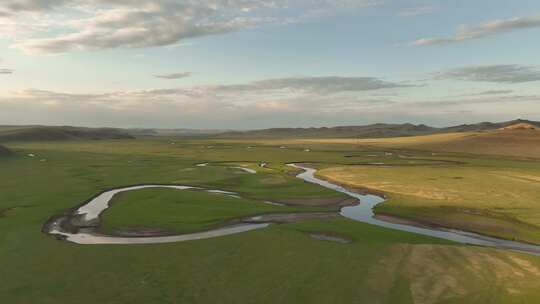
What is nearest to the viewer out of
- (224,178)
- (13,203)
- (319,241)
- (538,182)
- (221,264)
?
(221,264)

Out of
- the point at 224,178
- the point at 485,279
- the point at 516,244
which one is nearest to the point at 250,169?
the point at 224,178

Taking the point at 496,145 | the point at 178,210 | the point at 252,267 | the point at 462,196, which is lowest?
the point at 252,267

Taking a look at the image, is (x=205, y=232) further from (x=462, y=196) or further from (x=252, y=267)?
(x=462, y=196)

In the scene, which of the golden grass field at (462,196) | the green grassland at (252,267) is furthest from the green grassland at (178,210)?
the golden grass field at (462,196)

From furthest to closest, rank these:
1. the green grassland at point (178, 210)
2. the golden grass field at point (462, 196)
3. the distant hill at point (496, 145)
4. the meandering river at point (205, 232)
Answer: the distant hill at point (496, 145), the golden grass field at point (462, 196), the green grassland at point (178, 210), the meandering river at point (205, 232)

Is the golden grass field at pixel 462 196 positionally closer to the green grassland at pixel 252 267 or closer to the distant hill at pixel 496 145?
the green grassland at pixel 252 267

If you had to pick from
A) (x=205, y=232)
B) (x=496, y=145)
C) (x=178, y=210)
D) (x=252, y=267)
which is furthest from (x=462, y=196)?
(x=496, y=145)

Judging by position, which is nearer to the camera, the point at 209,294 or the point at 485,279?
the point at 209,294

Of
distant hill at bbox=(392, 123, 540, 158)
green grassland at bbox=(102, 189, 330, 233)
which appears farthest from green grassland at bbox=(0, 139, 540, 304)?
distant hill at bbox=(392, 123, 540, 158)

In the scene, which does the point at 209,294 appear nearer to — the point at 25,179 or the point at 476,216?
the point at 476,216

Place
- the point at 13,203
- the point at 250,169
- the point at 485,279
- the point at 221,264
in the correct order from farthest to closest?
the point at 250,169 → the point at 13,203 → the point at 221,264 → the point at 485,279

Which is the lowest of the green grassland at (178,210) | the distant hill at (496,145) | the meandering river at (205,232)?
the meandering river at (205,232)
